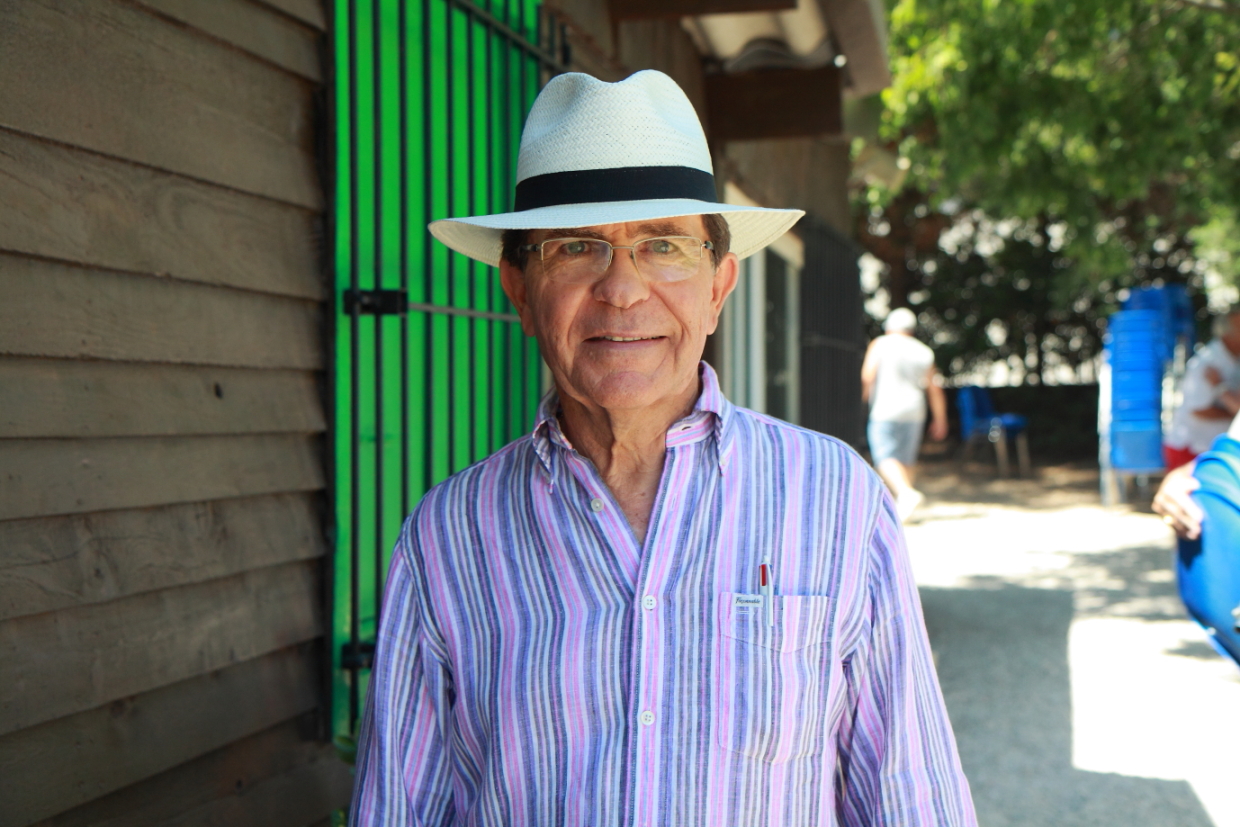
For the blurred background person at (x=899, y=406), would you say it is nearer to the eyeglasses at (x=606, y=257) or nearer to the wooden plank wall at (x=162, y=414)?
the wooden plank wall at (x=162, y=414)

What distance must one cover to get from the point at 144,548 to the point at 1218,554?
2.28 metres

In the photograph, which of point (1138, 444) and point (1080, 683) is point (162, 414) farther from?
point (1138, 444)

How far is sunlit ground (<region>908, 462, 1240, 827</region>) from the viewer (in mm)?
3779

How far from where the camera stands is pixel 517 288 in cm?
162

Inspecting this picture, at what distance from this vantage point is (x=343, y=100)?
2402 millimetres

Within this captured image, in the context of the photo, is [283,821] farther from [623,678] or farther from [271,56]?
[271,56]

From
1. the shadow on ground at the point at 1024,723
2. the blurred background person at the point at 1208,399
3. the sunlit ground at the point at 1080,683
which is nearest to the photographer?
the shadow on ground at the point at 1024,723

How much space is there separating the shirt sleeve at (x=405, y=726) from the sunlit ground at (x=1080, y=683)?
2737 millimetres

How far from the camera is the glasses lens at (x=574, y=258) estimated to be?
1.47m

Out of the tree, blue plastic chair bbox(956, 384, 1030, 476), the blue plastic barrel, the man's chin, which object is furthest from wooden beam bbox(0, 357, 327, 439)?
blue plastic chair bbox(956, 384, 1030, 476)

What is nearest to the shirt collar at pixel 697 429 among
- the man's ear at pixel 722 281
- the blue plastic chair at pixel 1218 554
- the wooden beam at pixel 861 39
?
the man's ear at pixel 722 281

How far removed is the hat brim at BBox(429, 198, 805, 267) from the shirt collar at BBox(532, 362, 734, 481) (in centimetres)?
25

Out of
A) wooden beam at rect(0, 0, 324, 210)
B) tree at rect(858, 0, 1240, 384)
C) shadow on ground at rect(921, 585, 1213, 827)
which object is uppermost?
tree at rect(858, 0, 1240, 384)

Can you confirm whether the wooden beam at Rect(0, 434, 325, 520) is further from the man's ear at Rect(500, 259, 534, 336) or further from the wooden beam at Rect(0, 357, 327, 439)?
the man's ear at Rect(500, 259, 534, 336)
